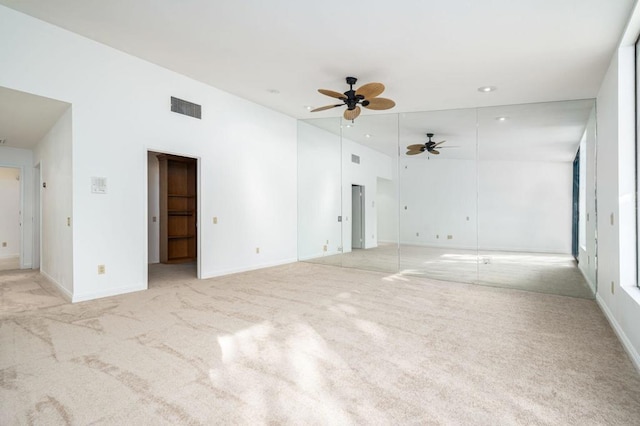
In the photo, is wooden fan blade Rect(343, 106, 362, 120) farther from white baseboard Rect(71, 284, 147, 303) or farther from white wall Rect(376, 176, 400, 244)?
white baseboard Rect(71, 284, 147, 303)

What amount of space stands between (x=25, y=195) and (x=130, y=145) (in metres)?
4.12

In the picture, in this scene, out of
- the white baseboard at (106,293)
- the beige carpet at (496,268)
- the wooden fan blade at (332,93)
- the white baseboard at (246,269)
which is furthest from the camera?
the white baseboard at (246,269)

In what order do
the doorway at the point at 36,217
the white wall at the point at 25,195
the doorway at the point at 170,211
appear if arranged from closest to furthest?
the white wall at the point at 25,195, the doorway at the point at 36,217, the doorway at the point at 170,211

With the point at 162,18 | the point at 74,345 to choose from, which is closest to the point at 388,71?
the point at 162,18

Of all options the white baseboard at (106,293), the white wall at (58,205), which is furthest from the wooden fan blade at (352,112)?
the white baseboard at (106,293)

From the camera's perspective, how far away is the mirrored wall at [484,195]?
526 centimetres

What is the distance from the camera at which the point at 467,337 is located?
121 inches

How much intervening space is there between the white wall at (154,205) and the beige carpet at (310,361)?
3.17 m

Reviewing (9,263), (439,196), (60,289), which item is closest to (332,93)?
(439,196)

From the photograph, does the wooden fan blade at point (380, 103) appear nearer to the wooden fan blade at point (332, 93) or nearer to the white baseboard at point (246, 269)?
the wooden fan blade at point (332, 93)

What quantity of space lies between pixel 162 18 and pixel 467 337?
4.34 metres

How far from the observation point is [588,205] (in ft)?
16.0

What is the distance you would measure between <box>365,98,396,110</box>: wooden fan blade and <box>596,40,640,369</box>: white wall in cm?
238

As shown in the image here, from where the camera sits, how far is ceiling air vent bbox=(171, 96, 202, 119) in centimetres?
506
